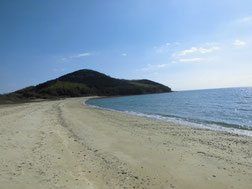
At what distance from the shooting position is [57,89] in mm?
120125

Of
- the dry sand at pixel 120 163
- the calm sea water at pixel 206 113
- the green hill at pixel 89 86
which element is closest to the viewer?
the dry sand at pixel 120 163

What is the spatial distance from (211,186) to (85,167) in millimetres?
4142

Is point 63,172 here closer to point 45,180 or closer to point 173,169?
point 45,180

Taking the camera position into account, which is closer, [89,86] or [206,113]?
[206,113]

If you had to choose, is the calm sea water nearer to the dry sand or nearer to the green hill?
the dry sand

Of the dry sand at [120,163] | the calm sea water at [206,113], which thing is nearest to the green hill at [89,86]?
the calm sea water at [206,113]

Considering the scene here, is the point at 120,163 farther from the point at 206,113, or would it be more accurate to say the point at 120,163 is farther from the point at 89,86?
the point at 89,86

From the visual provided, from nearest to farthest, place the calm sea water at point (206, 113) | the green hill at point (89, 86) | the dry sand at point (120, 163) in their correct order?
the dry sand at point (120, 163) → the calm sea water at point (206, 113) → the green hill at point (89, 86)

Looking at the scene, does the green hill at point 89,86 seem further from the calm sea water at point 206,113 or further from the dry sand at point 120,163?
the dry sand at point 120,163

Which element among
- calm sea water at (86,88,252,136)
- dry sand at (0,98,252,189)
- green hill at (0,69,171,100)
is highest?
green hill at (0,69,171,100)

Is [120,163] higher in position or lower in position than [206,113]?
higher

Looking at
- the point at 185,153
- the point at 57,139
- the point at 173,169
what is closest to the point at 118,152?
the point at 173,169

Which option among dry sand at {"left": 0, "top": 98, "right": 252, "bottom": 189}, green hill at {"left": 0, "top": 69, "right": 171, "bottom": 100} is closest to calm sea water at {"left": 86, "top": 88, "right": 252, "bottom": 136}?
dry sand at {"left": 0, "top": 98, "right": 252, "bottom": 189}

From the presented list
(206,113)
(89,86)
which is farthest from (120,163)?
(89,86)
